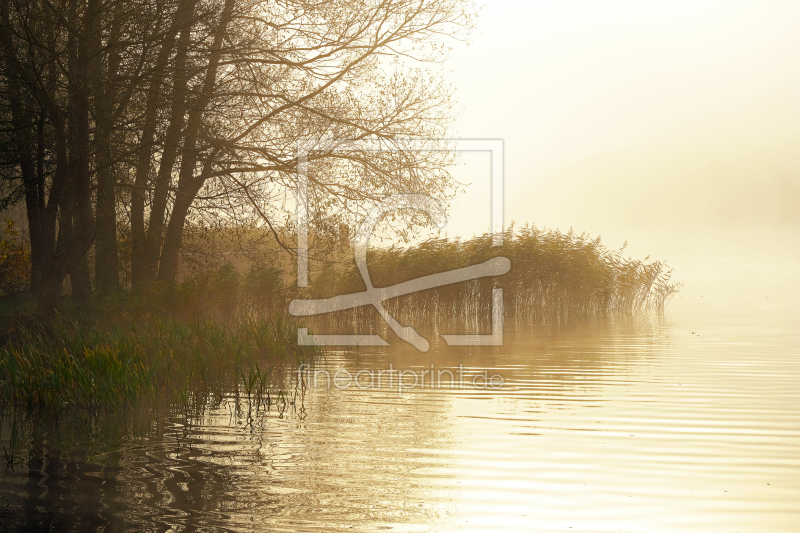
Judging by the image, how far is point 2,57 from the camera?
12.7 metres

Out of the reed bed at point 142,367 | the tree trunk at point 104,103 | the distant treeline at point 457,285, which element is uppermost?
the tree trunk at point 104,103

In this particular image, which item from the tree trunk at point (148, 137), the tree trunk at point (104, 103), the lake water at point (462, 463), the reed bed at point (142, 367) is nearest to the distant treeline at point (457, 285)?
the tree trunk at point (148, 137)

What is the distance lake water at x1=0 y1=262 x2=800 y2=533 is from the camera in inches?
186

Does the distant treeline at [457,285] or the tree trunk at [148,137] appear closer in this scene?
the tree trunk at [148,137]

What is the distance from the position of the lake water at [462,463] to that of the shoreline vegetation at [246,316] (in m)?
0.89

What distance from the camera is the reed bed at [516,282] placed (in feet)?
60.3

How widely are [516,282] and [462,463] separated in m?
14.8

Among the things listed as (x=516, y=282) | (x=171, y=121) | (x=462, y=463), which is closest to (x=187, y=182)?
(x=171, y=121)

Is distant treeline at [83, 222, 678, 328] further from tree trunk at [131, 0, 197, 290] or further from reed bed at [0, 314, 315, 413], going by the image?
reed bed at [0, 314, 315, 413]

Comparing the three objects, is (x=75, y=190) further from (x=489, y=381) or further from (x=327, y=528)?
(x=327, y=528)

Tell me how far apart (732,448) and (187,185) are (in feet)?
46.1

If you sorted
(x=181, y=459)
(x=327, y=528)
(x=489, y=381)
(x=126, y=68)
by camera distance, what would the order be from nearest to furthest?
(x=327, y=528), (x=181, y=459), (x=489, y=381), (x=126, y=68)

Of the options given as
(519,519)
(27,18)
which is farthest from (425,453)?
(27,18)

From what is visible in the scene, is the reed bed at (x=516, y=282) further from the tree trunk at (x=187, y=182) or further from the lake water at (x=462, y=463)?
the lake water at (x=462, y=463)
